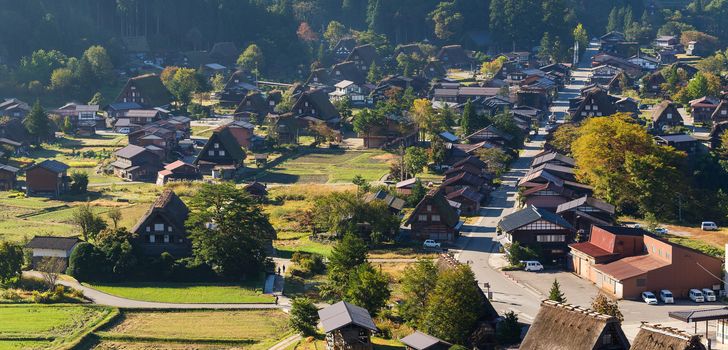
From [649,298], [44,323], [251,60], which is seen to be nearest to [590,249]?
[649,298]

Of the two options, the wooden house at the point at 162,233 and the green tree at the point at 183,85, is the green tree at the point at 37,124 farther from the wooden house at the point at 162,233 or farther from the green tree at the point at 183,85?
the wooden house at the point at 162,233

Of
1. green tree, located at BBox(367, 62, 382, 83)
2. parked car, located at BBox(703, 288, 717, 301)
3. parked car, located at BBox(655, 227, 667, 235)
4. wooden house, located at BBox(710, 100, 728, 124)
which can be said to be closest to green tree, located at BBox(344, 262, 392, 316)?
parked car, located at BBox(703, 288, 717, 301)

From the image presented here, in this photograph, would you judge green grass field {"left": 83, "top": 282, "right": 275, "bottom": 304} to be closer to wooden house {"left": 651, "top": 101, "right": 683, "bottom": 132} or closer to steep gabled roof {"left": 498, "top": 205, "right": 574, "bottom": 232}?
steep gabled roof {"left": 498, "top": 205, "right": 574, "bottom": 232}

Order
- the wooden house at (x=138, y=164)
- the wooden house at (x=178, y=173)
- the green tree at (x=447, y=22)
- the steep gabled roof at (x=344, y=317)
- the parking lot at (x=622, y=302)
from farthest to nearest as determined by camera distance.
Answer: the green tree at (x=447, y=22)
the wooden house at (x=138, y=164)
the wooden house at (x=178, y=173)
the parking lot at (x=622, y=302)
the steep gabled roof at (x=344, y=317)

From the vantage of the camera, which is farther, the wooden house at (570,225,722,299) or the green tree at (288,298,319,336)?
the wooden house at (570,225,722,299)

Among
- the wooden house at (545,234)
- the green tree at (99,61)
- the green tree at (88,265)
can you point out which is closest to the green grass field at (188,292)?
→ the green tree at (88,265)

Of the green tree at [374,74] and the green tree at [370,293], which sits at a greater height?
the green tree at [374,74]
